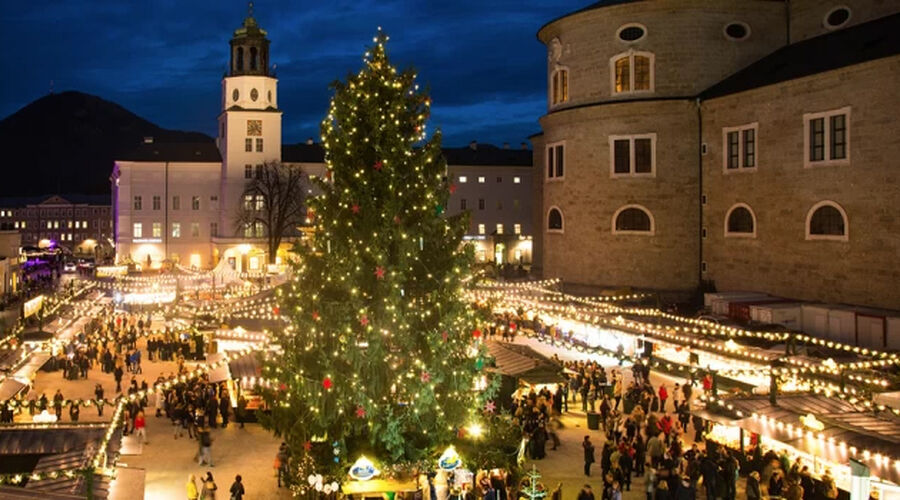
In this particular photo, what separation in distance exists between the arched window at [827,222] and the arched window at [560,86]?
13.6 metres

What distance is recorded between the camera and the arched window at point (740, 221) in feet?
101

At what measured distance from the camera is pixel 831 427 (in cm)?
1405

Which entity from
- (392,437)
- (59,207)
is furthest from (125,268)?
(59,207)

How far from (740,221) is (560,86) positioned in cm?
1125

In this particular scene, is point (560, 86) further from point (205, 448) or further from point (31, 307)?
point (205, 448)

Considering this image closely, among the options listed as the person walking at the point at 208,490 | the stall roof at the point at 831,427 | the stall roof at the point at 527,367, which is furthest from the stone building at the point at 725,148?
the person walking at the point at 208,490

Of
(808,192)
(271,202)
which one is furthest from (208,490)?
(271,202)

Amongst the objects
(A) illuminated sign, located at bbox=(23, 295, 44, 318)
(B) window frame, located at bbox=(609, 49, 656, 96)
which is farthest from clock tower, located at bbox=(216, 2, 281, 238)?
(B) window frame, located at bbox=(609, 49, 656, 96)

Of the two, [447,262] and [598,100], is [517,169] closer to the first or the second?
[598,100]

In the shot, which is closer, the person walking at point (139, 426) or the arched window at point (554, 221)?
the person walking at point (139, 426)

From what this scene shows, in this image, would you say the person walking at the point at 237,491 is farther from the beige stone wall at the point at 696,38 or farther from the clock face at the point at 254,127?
the clock face at the point at 254,127

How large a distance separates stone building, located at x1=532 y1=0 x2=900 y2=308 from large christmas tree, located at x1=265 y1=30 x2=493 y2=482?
17738 mm

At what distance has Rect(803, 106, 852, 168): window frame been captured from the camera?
86.0 ft

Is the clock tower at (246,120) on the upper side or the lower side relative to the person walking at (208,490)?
upper
